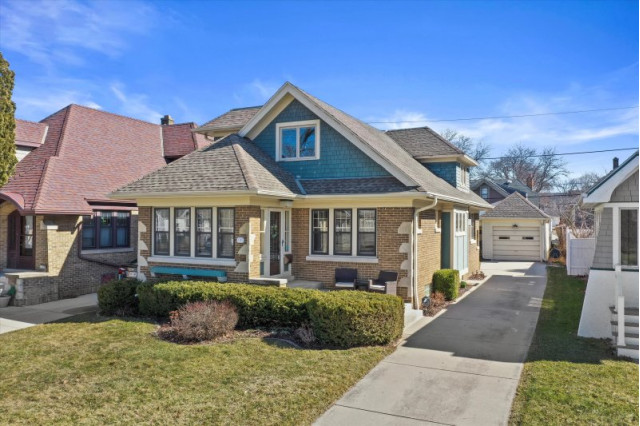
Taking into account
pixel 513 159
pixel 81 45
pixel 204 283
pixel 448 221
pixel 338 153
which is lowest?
pixel 204 283

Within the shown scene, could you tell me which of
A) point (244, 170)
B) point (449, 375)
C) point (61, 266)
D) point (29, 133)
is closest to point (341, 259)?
point (244, 170)

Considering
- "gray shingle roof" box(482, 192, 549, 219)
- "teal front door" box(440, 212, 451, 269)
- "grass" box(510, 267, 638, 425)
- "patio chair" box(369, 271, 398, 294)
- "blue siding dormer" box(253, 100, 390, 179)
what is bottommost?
"grass" box(510, 267, 638, 425)

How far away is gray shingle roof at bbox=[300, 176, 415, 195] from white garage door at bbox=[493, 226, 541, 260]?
1938 centimetres

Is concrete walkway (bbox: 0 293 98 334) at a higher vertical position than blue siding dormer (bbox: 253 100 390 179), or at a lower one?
lower

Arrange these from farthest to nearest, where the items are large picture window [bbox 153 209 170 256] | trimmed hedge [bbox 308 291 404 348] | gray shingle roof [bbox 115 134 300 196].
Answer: large picture window [bbox 153 209 170 256], gray shingle roof [bbox 115 134 300 196], trimmed hedge [bbox 308 291 404 348]

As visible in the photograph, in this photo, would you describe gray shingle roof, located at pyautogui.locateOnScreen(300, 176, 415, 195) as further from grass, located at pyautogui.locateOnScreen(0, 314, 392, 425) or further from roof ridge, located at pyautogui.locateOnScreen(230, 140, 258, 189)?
grass, located at pyautogui.locateOnScreen(0, 314, 392, 425)

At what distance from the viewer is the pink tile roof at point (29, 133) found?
17750 mm

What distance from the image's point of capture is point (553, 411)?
6.16 metres

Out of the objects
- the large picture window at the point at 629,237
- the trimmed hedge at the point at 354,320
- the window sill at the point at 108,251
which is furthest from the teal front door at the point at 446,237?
the window sill at the point at 108,251

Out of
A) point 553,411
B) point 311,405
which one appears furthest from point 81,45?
point 553,411

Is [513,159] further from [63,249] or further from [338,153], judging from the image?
[63,249]

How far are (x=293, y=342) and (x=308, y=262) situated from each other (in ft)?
15.4

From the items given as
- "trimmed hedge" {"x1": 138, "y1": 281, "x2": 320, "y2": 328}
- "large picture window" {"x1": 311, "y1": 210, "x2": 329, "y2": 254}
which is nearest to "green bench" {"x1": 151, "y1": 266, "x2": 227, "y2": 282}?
"trimmed hedge" {"x1": 138, "y1": 281, "x2": 320, "y2": 328}

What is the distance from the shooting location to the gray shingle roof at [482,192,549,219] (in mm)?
28406
